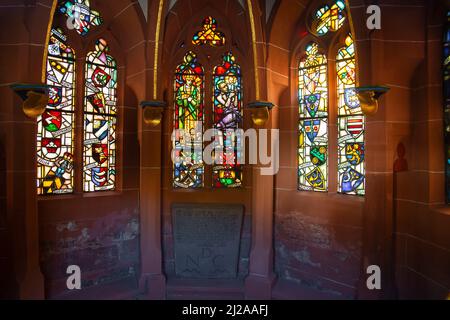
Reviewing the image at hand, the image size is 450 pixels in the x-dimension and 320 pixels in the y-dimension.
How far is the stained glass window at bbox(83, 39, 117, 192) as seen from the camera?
20.7 feet

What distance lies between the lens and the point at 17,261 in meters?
4.89

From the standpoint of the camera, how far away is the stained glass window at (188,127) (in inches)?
267

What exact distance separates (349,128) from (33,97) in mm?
4526

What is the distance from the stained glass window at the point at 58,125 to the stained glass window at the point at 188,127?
71.4 inches

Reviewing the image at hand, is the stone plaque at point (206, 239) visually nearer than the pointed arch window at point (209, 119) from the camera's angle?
Yes

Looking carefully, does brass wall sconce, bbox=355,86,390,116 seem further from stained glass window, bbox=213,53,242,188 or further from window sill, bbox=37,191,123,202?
window sill, bbox=37,191,123,202

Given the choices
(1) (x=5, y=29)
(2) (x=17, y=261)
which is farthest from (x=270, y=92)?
(2) (x=17, y=261)

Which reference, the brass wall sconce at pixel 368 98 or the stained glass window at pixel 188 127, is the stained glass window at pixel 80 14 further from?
the brass wall sconce at pixel 368 98

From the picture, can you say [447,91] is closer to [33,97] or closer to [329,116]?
[329,116]

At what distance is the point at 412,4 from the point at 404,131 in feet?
5.47

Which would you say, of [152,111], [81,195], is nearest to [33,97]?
[152,111]

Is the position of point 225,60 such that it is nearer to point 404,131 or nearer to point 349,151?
point 349,151

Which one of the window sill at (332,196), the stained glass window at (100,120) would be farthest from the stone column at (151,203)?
the window sill at (332,196)
